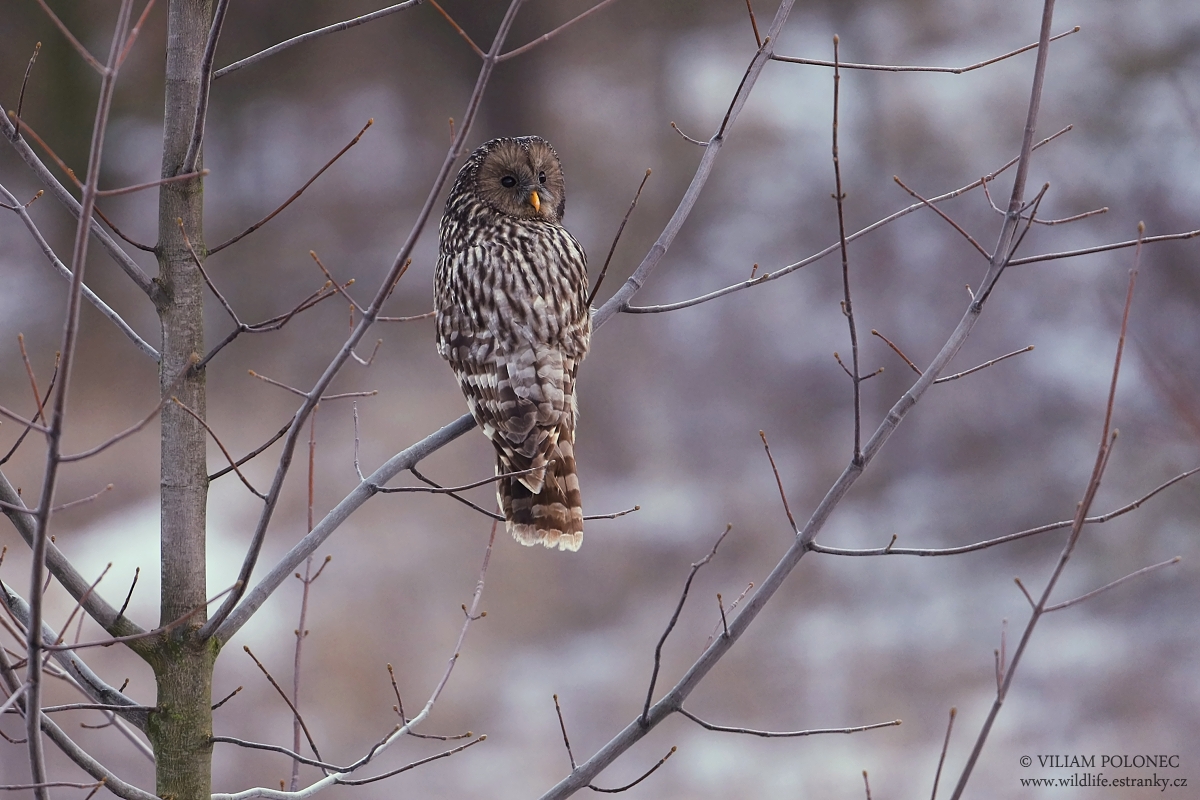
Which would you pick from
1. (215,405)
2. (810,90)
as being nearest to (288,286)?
(215,405)

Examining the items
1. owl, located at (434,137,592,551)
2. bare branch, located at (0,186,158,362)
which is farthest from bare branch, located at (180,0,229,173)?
owl, located at (434,137,592,551)

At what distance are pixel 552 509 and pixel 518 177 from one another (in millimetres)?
636

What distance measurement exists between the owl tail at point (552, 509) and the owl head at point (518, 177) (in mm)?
486

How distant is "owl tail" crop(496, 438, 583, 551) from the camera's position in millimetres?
1681

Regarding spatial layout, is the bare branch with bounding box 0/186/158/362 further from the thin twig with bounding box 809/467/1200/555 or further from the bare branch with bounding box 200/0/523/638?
the thin twig with bounding box 809/467/1200/555

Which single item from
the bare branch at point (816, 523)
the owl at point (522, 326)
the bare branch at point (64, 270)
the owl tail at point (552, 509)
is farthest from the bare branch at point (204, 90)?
the bare branch at point (816, 523)

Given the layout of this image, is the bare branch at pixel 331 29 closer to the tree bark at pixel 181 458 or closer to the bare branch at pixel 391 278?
the tree bark at pixel 181 458

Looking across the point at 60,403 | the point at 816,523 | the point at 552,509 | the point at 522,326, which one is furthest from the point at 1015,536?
the point at 60,403

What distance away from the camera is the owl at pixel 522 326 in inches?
66.3

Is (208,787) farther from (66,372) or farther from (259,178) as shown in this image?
(259,178)

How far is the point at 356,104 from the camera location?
571cm

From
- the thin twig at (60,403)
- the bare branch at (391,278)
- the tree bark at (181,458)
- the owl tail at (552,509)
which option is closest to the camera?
the thin twig at (60,403)

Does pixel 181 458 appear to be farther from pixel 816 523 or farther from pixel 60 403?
pixel 816 523

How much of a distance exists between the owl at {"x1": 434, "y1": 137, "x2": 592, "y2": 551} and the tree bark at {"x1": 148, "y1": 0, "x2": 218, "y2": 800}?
0.48 m
